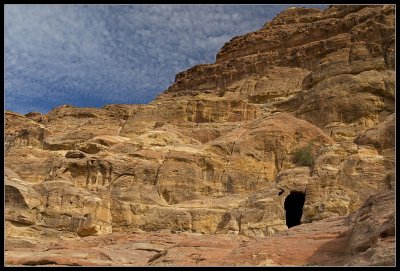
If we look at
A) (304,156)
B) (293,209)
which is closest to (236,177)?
(304,156)

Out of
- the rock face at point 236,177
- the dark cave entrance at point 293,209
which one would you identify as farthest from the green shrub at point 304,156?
the dark cave entrance at point 293,209

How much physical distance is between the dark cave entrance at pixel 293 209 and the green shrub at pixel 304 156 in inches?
141

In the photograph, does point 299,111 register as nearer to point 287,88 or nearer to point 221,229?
point 287,88

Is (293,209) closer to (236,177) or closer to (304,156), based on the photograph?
(304,156)

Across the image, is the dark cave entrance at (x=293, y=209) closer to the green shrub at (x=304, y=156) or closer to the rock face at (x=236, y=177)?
the rock face at (x=236, y=177)

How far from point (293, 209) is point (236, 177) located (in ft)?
20.8

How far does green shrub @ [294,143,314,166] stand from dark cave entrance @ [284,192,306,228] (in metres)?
3.58

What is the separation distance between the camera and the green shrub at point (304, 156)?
3989 cm

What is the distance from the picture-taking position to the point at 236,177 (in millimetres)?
41781

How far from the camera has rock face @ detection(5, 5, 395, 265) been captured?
23078 millimetres

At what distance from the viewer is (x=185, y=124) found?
185ft

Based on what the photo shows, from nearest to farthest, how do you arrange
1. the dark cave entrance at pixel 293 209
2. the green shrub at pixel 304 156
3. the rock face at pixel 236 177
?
the rock face at pixel 236 177 → the dark cave entrance at pixel 293 209 → the green shrub at pixel 304 156

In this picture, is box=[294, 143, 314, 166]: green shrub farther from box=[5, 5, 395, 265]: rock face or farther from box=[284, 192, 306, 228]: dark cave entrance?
box=[284, 192, 306, 228]: dark cave entrance

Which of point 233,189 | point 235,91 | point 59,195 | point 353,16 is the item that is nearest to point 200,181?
point 233,189
